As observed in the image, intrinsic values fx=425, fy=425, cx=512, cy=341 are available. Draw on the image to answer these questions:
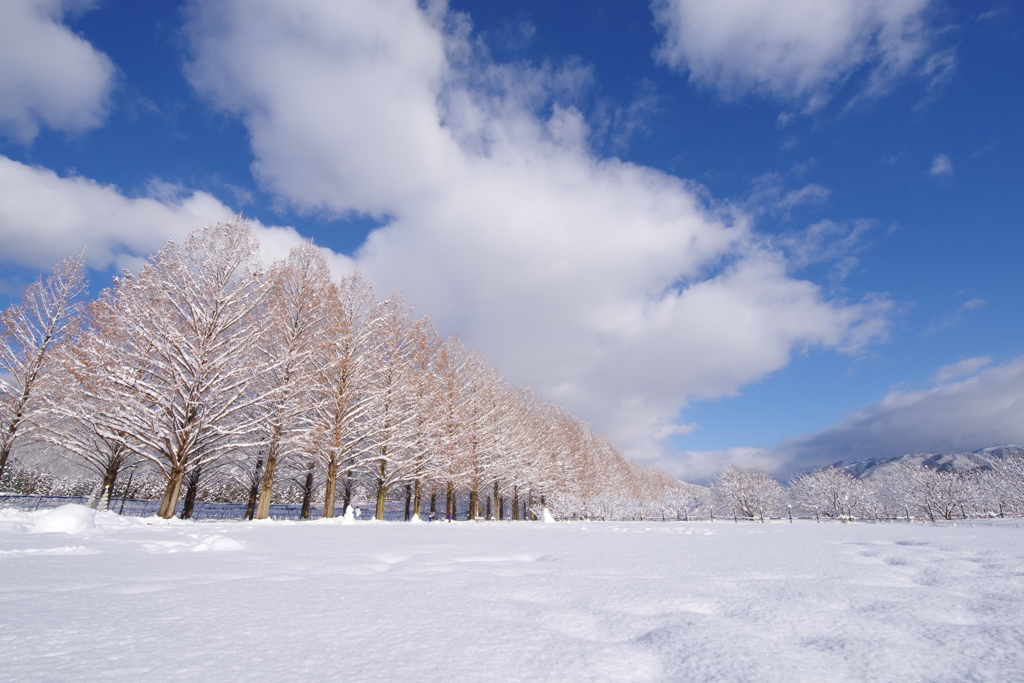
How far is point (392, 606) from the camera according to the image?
254 cm

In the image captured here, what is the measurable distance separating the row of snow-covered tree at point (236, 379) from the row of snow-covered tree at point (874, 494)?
173ft

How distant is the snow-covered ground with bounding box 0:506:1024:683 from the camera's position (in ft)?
5.29

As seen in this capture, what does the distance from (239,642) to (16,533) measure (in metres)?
6.14

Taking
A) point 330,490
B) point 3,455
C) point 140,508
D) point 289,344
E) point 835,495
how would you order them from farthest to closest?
point 835,495, point 140,508, point 3,455, point 330,490, point 289,344

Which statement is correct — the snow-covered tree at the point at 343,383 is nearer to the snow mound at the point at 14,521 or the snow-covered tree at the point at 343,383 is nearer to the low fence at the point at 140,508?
the low fence at the point at 140,508

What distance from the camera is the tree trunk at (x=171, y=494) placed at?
11.1 metres

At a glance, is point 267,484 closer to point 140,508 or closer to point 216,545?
point 216,545

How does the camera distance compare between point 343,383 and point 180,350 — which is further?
point 343,383

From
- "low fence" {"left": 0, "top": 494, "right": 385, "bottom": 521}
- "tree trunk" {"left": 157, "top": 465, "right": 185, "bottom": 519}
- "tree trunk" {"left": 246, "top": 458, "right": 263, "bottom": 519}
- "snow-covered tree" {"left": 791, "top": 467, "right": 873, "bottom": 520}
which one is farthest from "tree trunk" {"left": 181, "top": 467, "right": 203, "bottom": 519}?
"snow-covered tree" {"left": 791, "top": 467, "right": 873, "bottom": 520}

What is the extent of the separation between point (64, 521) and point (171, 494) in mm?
6337

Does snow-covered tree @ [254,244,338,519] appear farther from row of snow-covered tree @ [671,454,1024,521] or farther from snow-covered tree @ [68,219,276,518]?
row of snow-covered tree @ [671,454,1024,521]

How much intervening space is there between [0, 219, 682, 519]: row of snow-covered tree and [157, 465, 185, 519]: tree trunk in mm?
43

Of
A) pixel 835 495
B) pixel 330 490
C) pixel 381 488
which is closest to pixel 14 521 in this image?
pixel 330 490

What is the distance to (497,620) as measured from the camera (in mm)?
2299
